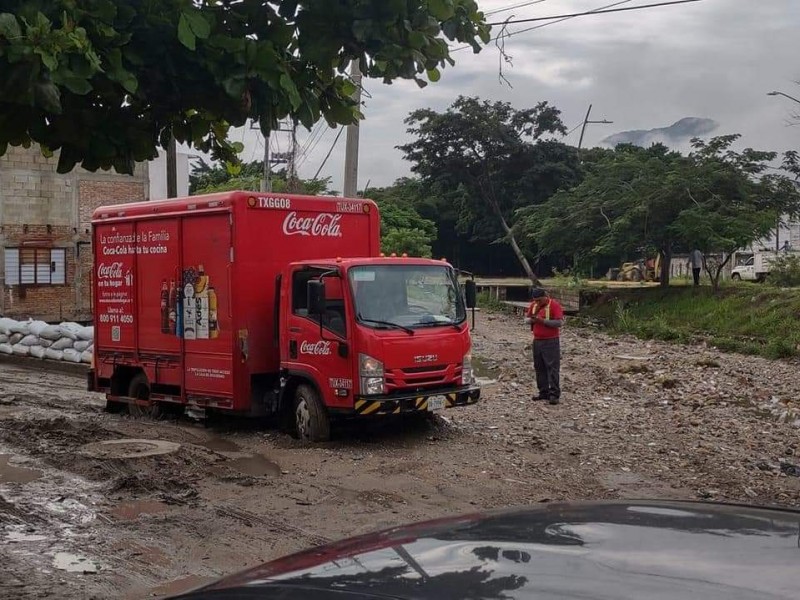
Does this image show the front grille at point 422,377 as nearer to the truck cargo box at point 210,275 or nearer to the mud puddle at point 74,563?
the truck cargo box at point 210,275

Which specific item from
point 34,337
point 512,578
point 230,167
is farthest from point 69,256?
point 512,578

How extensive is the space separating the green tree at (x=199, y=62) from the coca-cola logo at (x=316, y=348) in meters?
4.69

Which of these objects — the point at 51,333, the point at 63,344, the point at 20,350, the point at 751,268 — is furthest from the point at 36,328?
the point at 751,268

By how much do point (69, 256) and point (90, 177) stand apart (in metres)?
2.86

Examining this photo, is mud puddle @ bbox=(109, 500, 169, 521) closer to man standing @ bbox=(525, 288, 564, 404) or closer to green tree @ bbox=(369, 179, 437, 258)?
man standing @ bbox=(525, 288, 564, 404)

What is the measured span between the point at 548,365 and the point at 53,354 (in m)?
11.2

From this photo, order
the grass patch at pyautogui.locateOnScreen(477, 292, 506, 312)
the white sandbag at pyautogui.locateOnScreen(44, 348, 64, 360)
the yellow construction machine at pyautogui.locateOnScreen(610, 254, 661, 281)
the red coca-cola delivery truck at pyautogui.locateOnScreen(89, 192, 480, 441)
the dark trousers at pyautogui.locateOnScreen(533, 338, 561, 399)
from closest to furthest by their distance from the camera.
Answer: the red coca-cola delivery truck at pyautogui.locateOnScreen(89, 192, 480, 441), the dark trousers at pyautogui.locateOnScreen(533, 338, 561, 399), the white sandbag at pyautogui.locateOnScreen(44, 348, 64, 360), the grass patch at pyautogui.locateOnScreen(477, 292, 506, 312), the yellow construction machine at pyautogui.locateOnScreen(610, 254, 661, 281)

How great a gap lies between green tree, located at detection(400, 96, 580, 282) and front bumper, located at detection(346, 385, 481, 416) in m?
31.6

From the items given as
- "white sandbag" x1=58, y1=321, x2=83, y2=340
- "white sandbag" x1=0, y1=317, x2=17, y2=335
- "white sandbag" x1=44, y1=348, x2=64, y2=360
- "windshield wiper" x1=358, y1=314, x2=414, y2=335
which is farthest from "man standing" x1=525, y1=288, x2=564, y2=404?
"white sandbag" x1=0, y1=317, x2=17, y2=335

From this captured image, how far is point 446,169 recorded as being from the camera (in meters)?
44.2

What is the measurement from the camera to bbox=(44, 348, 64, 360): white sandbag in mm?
19538

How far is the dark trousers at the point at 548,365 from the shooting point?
1392 centimetres

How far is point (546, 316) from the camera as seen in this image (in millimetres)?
13641

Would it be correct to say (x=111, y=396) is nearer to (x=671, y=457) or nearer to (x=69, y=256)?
(x=671, y=457)
